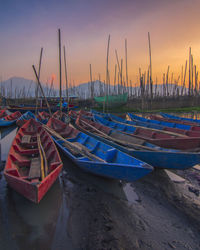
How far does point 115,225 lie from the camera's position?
3244 mm

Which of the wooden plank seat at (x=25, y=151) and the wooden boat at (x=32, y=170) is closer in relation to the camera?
the wooden boat at (x=32, y=170)

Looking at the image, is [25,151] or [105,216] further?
[25,151]

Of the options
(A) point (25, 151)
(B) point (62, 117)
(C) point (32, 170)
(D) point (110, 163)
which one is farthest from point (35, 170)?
(B) point (62, 117)

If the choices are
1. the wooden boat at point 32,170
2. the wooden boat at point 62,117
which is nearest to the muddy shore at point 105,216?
the wooden boat at point 32,170

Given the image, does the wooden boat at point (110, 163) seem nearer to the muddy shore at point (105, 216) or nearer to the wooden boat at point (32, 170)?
the muddy shore at point (105, 216)

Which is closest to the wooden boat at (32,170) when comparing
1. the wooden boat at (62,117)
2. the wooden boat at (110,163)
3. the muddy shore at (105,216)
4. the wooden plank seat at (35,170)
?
the wooden plank seat at (35,170)

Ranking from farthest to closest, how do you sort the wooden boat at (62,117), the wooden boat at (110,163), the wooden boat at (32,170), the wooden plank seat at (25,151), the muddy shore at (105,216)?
the wooden boat at (62,117), the wooden plank seat at (25,151), the wooden boat at (110,163), the wooden boat at (32,170), the muddy shore at (105,216)

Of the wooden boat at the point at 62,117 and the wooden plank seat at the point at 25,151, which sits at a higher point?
the wooden boat at the point at 62,117

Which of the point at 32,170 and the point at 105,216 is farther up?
the point at 32,170

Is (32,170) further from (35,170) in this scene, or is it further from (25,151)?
(25,151)

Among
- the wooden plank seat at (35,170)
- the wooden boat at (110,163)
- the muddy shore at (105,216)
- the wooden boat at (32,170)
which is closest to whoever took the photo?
the muddy shore at (105,216)

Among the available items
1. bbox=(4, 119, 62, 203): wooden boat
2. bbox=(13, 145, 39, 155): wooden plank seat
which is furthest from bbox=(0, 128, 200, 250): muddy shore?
bbox=(13, 145, 39, 155): wooden plank seat

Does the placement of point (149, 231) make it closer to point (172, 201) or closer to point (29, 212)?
point (172, 201)

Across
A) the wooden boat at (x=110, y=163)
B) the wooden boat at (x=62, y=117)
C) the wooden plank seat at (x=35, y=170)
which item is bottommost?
the wooden plank seat at (x=35, y=170)
